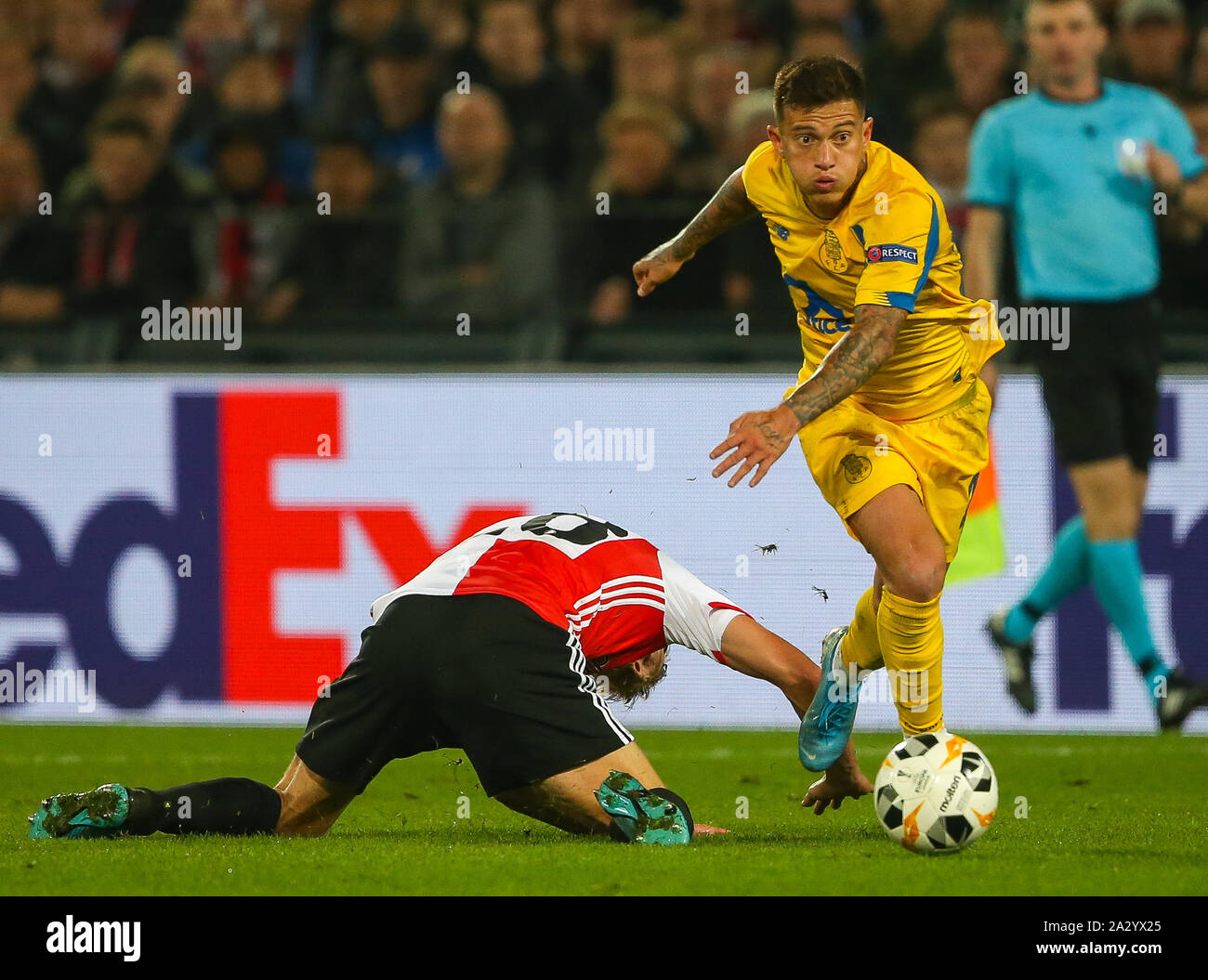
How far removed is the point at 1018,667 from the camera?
751cm

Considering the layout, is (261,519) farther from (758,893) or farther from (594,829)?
(758,893)

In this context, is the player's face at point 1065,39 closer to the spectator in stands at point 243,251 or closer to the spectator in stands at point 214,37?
the spectator in stands at point 243,251

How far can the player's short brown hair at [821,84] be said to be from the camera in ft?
16.0

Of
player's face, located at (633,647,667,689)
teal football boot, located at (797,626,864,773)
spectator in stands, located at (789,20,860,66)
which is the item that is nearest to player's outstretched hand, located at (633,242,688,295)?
player's face, located at (633,647,667,689)

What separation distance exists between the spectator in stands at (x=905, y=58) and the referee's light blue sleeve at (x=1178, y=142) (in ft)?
5.46

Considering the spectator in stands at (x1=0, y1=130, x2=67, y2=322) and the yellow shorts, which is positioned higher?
the spectator in stands at (x1=0, y1=130, x2=67, y2=322)

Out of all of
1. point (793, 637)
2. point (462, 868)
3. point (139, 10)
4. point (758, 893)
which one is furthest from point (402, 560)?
point (139, 10)

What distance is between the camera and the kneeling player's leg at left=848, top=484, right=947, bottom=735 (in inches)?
205

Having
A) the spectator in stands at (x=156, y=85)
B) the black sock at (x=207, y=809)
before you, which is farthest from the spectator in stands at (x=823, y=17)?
the black sock at (x=207, y=809)

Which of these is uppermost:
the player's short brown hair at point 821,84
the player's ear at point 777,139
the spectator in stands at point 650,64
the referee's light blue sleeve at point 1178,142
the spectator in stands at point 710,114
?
the spectator in stands at point 650,64

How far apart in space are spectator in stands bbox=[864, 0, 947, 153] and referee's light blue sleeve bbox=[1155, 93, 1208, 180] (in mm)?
1663

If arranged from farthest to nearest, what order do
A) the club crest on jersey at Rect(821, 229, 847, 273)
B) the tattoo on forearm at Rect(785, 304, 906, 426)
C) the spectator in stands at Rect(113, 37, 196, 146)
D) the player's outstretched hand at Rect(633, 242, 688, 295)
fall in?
the spectator in stands at Rect(113, 37, 196, 146)
the player's outstretched hand at Rect(633, 242, 688, 295)
the club crest on jersey at Rect(821, 229, 847, 273)
the tattoo on forearm at Rect(785, 304, 906, 426)

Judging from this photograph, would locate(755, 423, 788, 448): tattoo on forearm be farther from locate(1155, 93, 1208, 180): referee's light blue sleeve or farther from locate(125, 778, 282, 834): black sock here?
locate(1155, 93, 1208, 180): referee's light blue sleeve

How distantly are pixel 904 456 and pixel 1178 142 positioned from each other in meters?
2.94
